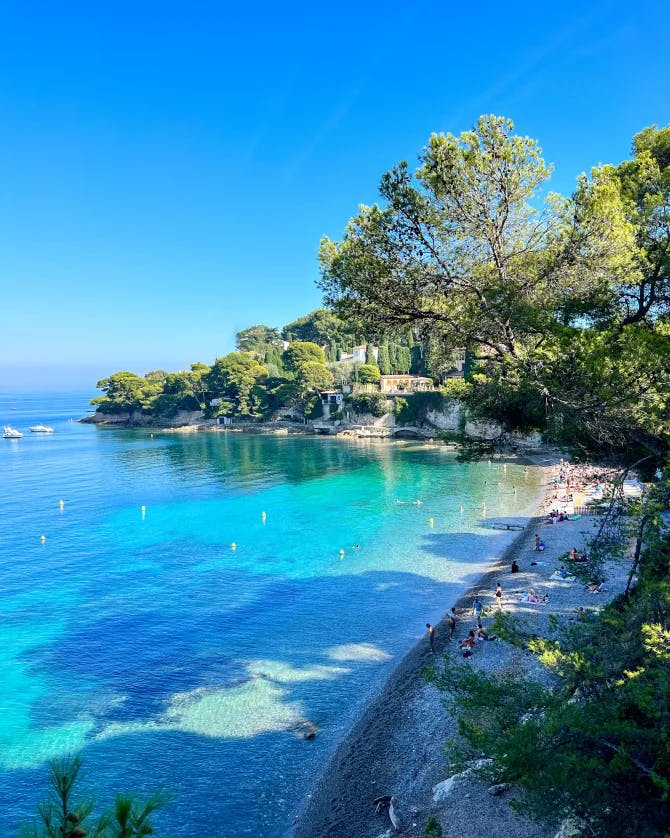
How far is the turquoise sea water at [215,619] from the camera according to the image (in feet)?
45.3

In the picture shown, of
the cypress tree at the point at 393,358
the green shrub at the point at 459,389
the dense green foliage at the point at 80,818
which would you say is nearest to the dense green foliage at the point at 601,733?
the dense green foliage at the point at 80,818

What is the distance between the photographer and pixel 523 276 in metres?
11.6

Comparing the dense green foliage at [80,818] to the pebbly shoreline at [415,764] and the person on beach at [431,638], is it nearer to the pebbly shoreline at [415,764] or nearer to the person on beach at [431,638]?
the pebbly shoreline at [415,764]

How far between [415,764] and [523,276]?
12321 mm

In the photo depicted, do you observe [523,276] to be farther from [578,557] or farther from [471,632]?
[578,557]

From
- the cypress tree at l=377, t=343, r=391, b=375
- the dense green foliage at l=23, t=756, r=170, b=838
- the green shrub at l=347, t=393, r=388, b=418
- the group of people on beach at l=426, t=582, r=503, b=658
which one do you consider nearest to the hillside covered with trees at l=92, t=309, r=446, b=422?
the cypress tree at l=377, t=343, r=391, b=375

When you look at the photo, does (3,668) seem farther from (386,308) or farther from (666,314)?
(666,314)

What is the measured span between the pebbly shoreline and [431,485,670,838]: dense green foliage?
3135 mm

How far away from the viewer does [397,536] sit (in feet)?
111

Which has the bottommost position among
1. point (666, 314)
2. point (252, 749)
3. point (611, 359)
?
point (252, 749)

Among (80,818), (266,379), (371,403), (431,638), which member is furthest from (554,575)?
(266,379)

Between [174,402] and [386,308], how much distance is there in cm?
10608

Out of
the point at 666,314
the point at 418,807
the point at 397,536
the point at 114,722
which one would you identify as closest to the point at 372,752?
the point at 418,807

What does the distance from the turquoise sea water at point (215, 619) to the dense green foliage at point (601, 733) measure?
325 inches
